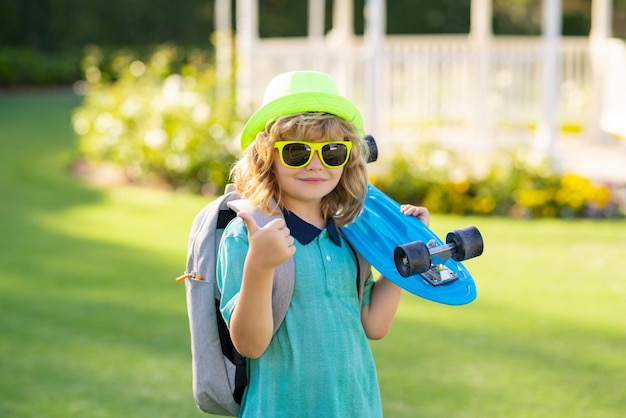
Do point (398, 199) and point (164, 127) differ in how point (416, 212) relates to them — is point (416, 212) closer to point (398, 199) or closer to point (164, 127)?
point (398, 199)

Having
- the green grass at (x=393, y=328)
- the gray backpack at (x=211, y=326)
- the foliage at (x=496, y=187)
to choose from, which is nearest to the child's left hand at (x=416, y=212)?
the gray backpack at (x=211, y=326)

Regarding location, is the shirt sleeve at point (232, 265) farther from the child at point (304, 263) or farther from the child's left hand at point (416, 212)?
the child's left hand at point (416, 212)

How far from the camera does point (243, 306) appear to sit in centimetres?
221

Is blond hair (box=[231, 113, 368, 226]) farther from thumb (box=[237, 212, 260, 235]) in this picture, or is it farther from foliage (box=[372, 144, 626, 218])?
foliage (box=[372, 144, 626, 218])

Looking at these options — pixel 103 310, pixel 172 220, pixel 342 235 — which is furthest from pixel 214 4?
pixel 342 235

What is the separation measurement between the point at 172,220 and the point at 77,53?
15.9 metres

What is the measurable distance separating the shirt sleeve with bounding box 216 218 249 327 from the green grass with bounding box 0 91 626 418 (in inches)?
85.2

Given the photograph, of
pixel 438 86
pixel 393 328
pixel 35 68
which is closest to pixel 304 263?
pixel 393 328

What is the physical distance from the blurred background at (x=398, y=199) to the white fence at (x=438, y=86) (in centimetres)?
2

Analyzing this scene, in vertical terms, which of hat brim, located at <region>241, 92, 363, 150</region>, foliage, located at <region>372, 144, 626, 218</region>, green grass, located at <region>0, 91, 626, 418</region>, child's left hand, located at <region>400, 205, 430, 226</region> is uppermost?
hat brim, located at <region>241, 92, 363, 150</region>

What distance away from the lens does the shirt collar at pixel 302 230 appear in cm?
242

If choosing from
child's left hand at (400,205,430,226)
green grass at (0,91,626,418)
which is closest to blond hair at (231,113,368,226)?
child's left hand at (400,205,430,226)

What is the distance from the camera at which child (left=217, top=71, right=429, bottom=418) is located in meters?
2.35

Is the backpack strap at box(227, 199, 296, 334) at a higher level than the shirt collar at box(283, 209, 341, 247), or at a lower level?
lower
